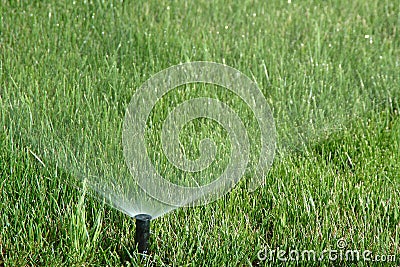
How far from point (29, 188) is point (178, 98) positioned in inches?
47.8

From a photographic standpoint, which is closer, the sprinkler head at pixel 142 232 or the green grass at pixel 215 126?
the sprinkler head at pixel 142 232

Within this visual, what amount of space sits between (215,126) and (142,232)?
1.17m

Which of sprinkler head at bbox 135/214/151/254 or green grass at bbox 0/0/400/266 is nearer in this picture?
sprinkler head at bbox 135/214/151/254

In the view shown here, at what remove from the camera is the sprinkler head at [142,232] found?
2525mm

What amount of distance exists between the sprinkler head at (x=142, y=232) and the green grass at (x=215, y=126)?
10 cm

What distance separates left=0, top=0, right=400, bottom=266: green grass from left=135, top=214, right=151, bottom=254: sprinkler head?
0.10 metres

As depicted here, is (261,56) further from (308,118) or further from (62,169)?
(62,169)

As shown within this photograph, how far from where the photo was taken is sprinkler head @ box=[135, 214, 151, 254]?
253 cm

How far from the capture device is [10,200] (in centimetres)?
298

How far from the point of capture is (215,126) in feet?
11.8

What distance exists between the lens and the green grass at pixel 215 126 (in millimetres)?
2814

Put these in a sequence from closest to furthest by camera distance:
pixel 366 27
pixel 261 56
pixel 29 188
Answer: pixel 29 188
pixel 261 56
pixel 366 27

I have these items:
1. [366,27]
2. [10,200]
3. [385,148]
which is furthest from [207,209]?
[366,27]

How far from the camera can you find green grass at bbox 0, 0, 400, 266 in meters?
2.81
